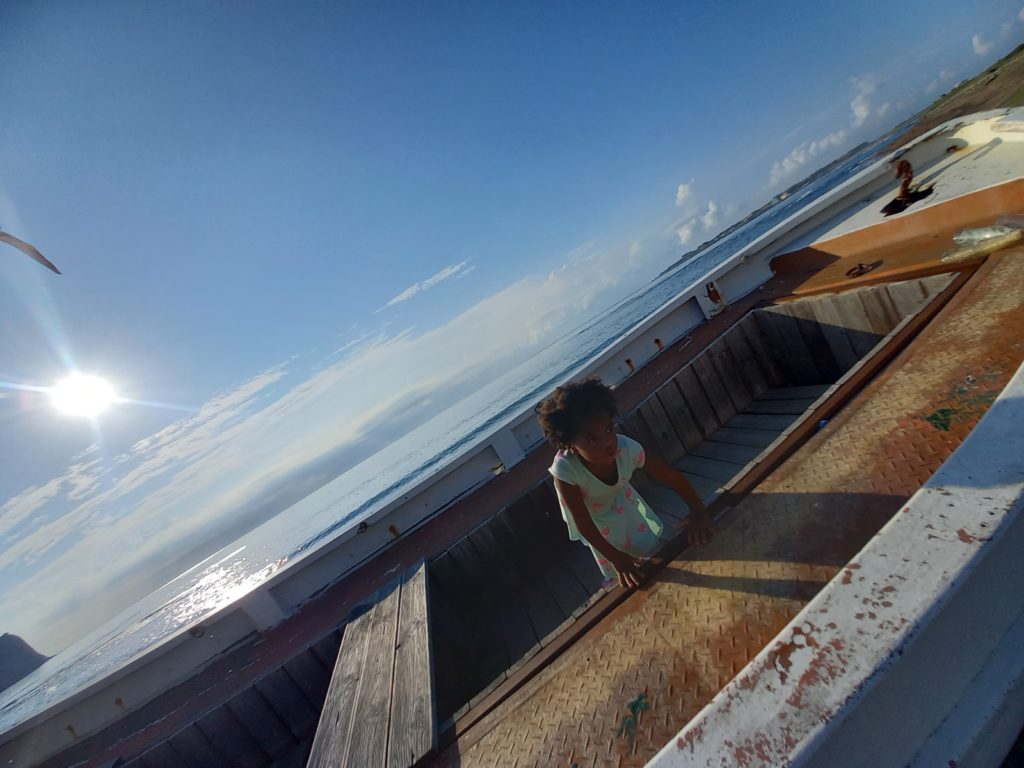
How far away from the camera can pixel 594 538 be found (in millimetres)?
2633

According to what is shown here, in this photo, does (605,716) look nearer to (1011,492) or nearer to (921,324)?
(1011,492)

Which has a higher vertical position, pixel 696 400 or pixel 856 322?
pixel 856 322

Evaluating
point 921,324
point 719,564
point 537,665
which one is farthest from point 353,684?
point 921,324

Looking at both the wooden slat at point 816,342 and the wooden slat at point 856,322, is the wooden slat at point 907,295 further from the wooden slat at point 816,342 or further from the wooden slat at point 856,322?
the wooden slat at point 816,342

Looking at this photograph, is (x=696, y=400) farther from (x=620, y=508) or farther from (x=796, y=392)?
(x=620, y=508)

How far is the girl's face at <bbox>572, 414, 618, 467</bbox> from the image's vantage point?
8.27 feet

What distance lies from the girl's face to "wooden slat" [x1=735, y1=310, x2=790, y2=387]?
12.9 ft

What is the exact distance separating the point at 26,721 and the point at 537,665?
706 cm

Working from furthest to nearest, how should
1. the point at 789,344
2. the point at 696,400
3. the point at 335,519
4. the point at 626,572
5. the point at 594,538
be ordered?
the point at 335,519, the point at 696,400, the point at 789,344, the point at 594,538, the point at 626,572

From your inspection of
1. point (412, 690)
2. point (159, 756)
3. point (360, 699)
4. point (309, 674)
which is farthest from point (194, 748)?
point (412, 690)

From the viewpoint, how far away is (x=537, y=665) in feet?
7.70

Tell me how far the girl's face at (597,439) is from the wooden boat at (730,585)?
2.31ft

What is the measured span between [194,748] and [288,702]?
90 cm

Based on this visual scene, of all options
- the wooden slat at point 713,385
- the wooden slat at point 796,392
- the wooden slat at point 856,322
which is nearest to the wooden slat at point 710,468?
the wooden slat at point 713,385
